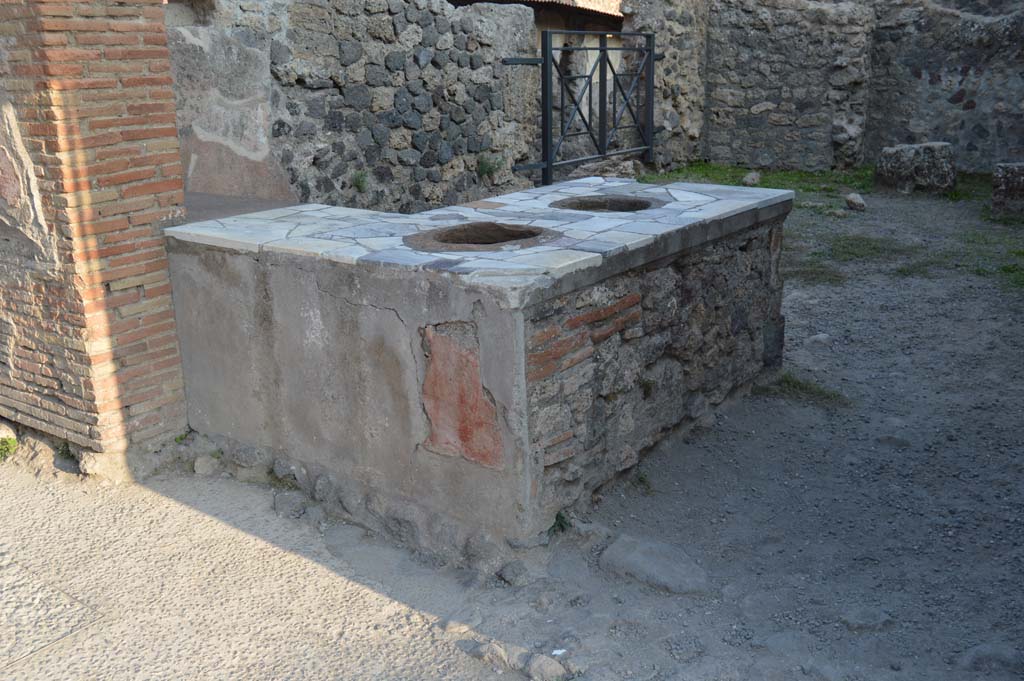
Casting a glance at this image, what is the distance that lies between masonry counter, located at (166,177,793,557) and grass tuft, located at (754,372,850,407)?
40 centimetres

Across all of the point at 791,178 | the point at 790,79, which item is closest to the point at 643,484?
the point at 791,178

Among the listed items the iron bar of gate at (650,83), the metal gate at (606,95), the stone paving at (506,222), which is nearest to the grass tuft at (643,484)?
the stone paving at (506,222)

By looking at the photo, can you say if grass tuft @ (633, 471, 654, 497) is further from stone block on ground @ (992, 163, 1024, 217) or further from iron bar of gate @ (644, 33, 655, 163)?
stone block on ground @ (992, 163, 1024, 217)

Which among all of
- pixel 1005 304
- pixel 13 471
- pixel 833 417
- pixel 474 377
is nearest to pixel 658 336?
pixel 474 377

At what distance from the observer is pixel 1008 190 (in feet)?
27.6

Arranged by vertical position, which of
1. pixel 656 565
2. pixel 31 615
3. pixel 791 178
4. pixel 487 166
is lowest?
pixel 31 615

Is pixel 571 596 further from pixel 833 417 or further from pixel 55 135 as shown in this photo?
pixel 55 135

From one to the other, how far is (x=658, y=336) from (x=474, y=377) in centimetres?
97

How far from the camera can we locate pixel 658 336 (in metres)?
3.86

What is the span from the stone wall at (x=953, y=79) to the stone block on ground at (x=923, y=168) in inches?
51.6

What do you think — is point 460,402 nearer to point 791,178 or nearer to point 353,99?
point 353,99

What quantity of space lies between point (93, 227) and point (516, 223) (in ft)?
5.57

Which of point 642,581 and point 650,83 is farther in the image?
point 650,83

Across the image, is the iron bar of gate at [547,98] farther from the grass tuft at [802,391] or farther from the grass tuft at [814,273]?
the grass tuft at [802,391]
